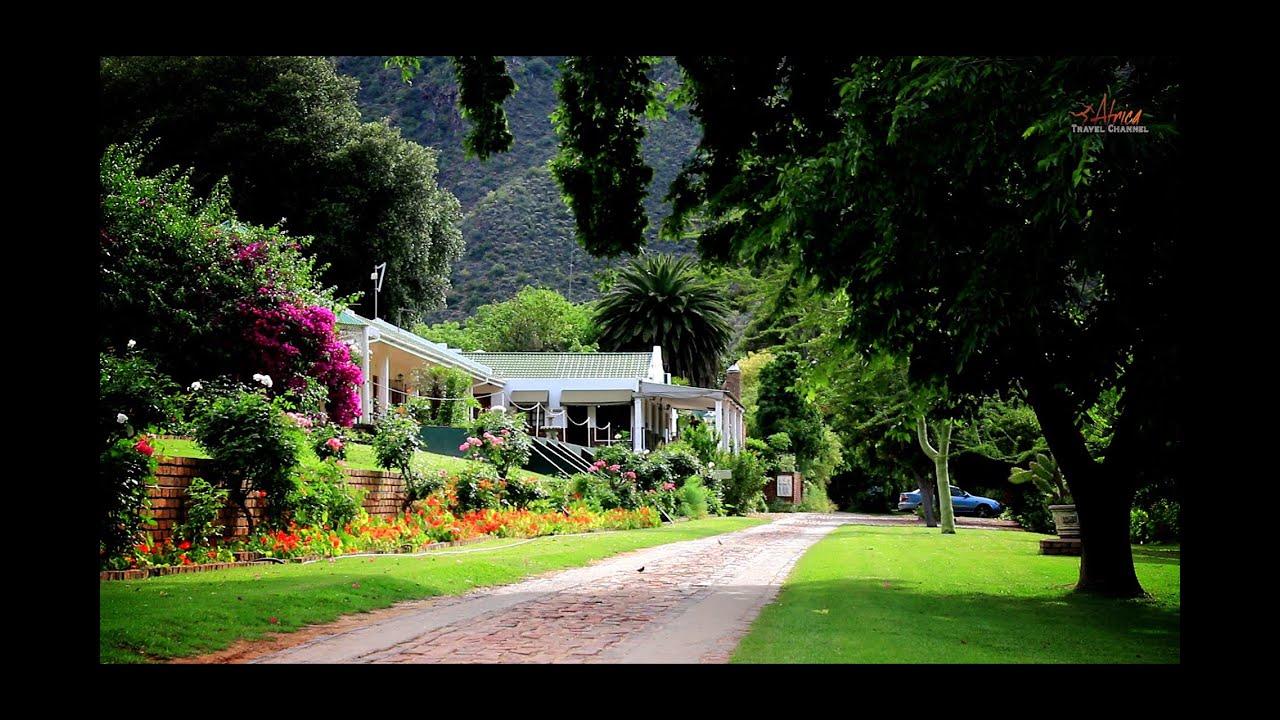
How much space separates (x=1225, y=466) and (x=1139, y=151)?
2969 millimetres

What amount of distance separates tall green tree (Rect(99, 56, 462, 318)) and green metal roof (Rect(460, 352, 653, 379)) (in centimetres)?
600

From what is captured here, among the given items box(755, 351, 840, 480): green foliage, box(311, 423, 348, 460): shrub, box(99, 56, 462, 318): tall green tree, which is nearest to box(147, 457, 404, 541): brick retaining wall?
box(311, 423, 348, 460): shrub

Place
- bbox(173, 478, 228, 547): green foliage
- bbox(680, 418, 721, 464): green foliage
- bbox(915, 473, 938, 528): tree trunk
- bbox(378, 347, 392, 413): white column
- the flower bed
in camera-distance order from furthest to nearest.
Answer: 1. bbox(680, 418, 721, 464): green foliage
2. bbox(915, 473, 938, 528): tree trunk
3. bbox(378, 347, 392, 413): white column
4. bbox(173, 478, 228, 547): green foliage
5. the flower bed

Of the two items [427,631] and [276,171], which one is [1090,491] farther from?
[276,171]

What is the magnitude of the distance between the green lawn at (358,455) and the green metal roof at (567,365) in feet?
64.9

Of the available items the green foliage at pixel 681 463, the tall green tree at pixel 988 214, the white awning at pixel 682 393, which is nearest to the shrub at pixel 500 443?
the green foliage at pixel 681 463

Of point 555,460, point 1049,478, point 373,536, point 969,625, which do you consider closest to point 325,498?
point 373,536

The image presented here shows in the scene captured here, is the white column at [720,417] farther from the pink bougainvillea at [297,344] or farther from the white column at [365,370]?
the pink bougainvillea at [297,344]

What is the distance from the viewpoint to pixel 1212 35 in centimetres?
566

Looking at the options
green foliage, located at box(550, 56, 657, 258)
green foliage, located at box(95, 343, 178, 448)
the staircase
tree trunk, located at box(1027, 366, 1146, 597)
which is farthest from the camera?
the staircase

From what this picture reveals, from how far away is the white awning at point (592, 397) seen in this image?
4353 centimetres

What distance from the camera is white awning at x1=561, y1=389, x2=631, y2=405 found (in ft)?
143

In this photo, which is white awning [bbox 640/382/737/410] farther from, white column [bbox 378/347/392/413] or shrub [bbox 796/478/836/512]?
white column [bbox 378/347/392/413]
